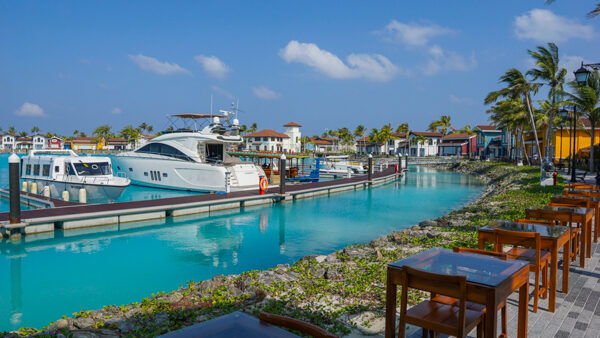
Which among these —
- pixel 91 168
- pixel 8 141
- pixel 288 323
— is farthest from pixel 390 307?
pixel 8 141

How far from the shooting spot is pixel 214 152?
2639 cm

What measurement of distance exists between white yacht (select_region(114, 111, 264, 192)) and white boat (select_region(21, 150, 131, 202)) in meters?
4.71

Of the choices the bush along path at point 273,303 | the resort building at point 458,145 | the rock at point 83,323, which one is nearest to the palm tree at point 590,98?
the bush along path at point 273,303

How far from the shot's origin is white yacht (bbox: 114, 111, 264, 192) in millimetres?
24016

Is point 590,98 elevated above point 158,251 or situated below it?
above

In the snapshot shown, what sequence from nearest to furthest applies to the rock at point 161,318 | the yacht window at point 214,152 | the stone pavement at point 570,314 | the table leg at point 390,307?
the table leg at point 390,307
the stone pavement at point 570,314
the rock at point 161,318
the yacht window at point 214,152

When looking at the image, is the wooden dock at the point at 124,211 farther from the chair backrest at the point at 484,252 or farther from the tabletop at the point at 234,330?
the chair backrest at the point at 484,252

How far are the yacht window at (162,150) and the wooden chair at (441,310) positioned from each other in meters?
23.4

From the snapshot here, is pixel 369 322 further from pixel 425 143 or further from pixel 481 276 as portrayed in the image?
pixel 425 143

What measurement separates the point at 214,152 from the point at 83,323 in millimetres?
21508

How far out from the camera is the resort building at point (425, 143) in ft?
283

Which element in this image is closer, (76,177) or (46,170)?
(76,177)

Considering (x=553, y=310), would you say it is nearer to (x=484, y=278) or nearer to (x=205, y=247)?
(x=484, y=278)

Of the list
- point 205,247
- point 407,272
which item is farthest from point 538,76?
point 407,272
